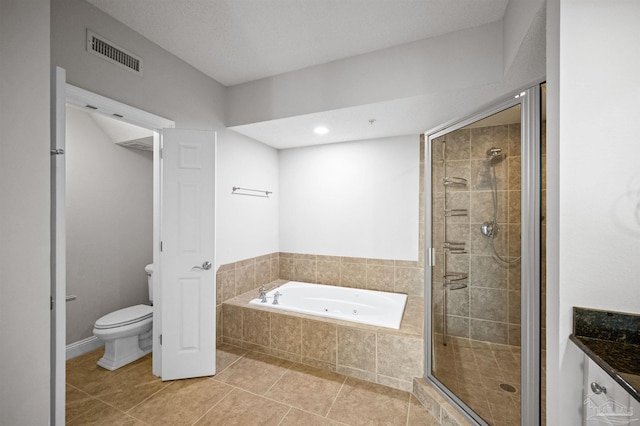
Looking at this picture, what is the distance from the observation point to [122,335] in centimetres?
232

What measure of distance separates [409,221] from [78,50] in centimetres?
309

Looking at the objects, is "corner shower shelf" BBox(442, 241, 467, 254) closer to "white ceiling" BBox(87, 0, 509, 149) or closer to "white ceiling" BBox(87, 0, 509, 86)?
"white ceiling" BBox(87, 0, 509, 149)

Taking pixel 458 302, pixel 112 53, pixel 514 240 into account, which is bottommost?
pixel 458 302

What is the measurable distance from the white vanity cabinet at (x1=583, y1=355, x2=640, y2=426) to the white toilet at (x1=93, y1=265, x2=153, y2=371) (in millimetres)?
3010

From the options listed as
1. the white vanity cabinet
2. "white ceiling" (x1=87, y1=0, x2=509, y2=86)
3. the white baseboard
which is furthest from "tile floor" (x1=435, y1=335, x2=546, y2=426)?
the white baseboard

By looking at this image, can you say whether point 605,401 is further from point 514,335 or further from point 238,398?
point 238,398

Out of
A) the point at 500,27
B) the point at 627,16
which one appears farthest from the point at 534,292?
the point at 500,27

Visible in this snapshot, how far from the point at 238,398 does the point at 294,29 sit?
2702 mm

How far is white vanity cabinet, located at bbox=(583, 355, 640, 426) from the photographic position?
753 mm

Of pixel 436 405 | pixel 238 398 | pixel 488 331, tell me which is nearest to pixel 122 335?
pixel 238 398

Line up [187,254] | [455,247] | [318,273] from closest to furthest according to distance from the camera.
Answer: [455,247] → [187,254] → [318,273]

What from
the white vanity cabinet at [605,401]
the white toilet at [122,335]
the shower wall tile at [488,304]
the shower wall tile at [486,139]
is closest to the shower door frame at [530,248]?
the shower wall tile at [486,139]

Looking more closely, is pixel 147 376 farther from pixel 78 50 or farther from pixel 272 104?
pixel 272 104

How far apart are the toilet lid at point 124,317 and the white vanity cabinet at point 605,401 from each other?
10.0 feet
